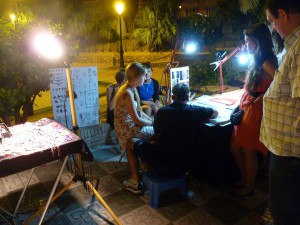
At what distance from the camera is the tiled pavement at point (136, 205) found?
308cm

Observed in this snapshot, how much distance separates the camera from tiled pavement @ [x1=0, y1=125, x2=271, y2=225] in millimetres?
3082

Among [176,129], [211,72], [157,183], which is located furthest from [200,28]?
[157,183]

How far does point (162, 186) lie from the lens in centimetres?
317

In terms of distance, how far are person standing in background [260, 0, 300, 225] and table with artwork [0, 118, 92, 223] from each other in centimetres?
188

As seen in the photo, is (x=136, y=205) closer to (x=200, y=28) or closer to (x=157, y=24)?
(x=200, y=28)

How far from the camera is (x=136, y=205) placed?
336 centimetres

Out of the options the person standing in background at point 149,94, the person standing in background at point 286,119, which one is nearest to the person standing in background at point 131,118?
the person standing in background at point 149,94

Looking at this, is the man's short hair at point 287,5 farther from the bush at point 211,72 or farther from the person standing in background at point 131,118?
the bush at point 211,72

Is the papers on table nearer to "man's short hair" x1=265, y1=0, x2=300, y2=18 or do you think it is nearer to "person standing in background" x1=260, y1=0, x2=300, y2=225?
"person standing in background" x1=260, y1=0, x2=300, y2=225

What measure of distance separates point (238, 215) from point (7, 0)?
14906 millimetres

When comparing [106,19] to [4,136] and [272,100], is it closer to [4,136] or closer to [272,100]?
[4,136]

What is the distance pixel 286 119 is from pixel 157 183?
1855 millimetres

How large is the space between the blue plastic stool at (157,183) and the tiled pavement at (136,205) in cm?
13

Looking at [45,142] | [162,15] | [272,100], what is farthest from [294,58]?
[162,15]
